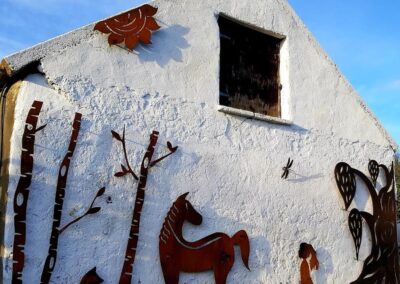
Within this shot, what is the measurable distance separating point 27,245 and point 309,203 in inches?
Answer: 151

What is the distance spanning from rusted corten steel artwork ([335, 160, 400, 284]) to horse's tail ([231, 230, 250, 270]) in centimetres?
195

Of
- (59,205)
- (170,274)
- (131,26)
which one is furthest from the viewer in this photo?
(131,26)

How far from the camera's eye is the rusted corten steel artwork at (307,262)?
6480mm

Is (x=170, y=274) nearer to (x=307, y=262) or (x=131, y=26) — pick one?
(x=307, y=262)

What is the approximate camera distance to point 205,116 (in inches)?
242

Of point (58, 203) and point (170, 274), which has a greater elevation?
point (58, 203)

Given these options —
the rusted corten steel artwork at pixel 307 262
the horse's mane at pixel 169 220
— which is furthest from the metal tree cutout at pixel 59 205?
the rusted corten steel artwork at pixel 307 262

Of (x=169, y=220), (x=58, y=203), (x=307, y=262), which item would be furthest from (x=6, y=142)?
(x=307, y=262)

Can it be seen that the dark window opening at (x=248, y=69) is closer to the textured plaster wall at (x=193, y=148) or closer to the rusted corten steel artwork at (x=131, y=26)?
the textured plaster wall at (x=193, y=148)

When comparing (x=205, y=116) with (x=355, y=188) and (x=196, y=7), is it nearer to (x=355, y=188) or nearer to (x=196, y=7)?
(x=196, y=7)

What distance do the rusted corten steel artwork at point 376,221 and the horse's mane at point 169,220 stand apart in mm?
2777

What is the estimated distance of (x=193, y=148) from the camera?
593 cm

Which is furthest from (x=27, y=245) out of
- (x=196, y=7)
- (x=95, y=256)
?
(x=196, y=7)

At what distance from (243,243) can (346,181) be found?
7.26ft
